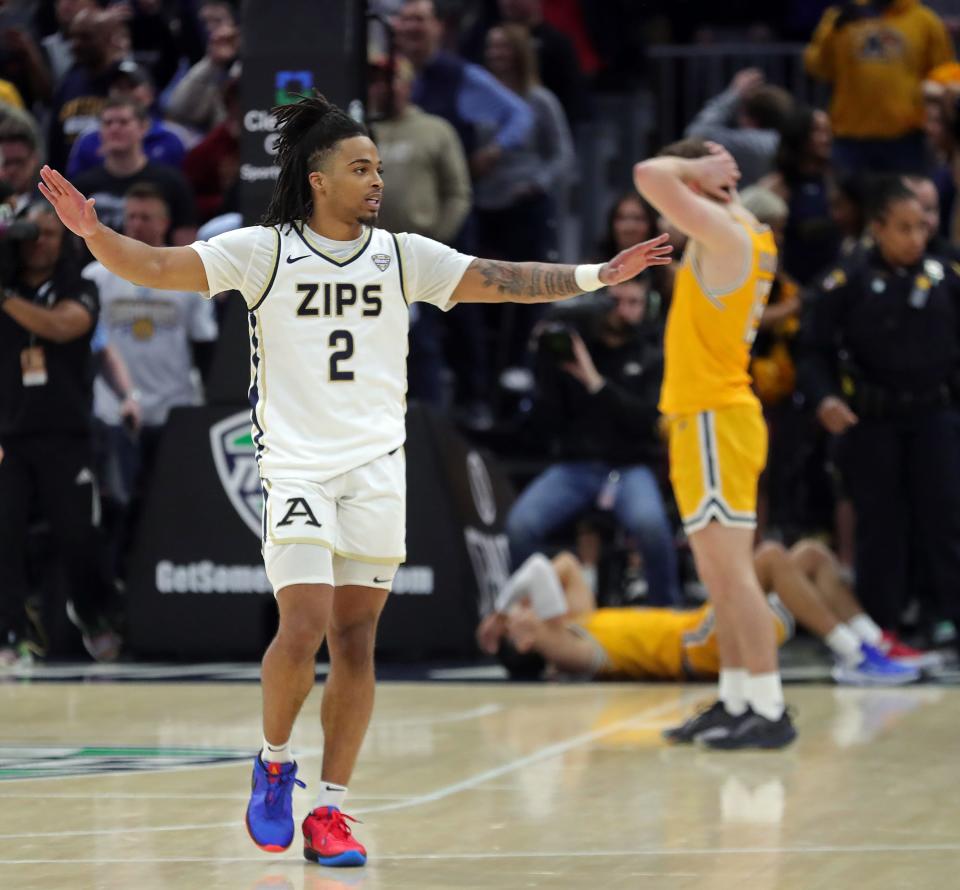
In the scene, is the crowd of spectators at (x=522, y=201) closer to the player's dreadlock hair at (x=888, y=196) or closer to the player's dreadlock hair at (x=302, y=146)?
the player's dreadlock hair at (x=888, y=196)

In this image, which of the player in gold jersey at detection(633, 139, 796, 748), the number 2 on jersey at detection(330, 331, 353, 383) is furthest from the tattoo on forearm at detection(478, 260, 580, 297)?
the player in gold jersey at detection(633, 139, 796, 748)

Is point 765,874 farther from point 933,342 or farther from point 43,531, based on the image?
point 43,531

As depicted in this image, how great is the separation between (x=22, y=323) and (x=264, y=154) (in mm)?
1511

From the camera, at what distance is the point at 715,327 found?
7.25 meters

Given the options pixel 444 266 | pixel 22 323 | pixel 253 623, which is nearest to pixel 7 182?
pixel 22 323

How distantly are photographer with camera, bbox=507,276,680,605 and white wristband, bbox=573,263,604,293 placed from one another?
15.7 ft

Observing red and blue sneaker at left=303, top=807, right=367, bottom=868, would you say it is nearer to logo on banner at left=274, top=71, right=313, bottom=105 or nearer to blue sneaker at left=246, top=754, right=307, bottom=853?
blue sneaker at left=246, top=754, right=307, bottom=853

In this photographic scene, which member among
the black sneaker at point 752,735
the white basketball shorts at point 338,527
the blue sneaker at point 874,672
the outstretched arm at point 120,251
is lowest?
the blue sneaker at point 874,672

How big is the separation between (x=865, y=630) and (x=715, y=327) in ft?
8.98

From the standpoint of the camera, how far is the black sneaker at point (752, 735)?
712 cm

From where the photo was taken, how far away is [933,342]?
1002 centimetres

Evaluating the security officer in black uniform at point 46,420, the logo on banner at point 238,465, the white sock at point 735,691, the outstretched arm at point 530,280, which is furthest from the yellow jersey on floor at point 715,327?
the security officer in black uniform at point 46,420

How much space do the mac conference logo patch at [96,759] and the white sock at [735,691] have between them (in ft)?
5.95

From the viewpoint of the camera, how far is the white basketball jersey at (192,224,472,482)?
5125 mm
